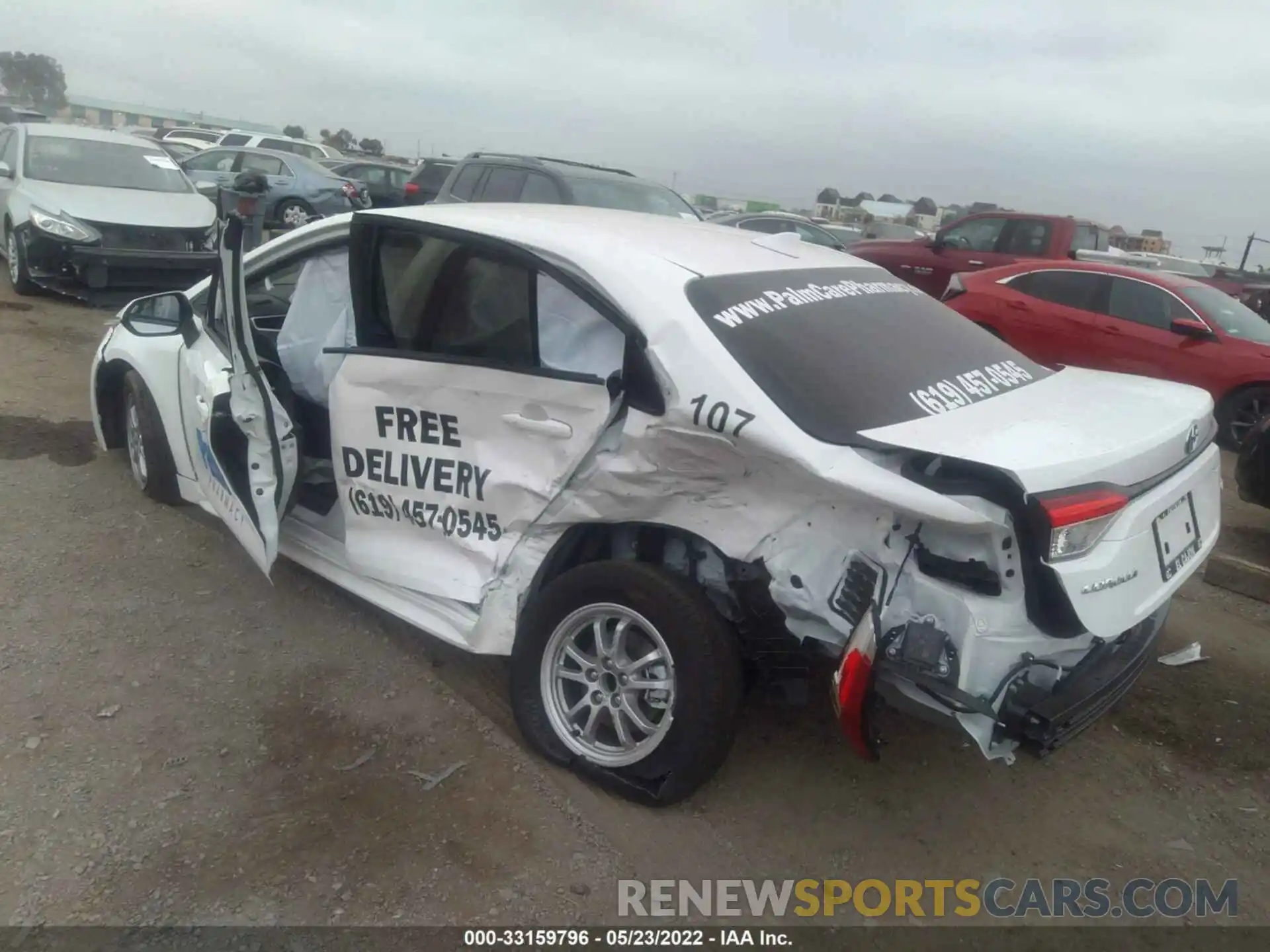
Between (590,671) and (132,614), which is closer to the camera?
(590,671)

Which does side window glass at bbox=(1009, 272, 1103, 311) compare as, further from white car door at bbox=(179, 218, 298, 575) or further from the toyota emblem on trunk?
white car door at bbox=(179, 218, 298, 575)

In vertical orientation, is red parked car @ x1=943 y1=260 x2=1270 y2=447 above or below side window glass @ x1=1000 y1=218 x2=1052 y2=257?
below

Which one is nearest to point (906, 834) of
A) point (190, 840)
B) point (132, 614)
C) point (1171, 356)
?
point (190, 840)

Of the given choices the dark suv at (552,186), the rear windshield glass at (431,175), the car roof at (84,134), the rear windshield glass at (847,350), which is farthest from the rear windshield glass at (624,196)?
the rear windshield glass at (847,350)

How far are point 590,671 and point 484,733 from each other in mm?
535

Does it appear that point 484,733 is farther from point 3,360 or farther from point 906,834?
point 3,360

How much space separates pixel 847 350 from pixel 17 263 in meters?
9.47

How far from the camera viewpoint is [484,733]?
3.24 meters

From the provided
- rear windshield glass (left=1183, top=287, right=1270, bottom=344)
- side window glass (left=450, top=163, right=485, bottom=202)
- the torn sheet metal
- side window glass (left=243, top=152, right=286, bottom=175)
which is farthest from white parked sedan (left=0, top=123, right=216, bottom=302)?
rear windshield glass (left=1183, top=287, right=1270, bottom=344)

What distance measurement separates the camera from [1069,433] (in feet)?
8.93

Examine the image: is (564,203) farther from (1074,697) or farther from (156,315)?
(1074,697)

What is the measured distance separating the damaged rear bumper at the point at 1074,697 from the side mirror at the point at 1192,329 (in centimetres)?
649

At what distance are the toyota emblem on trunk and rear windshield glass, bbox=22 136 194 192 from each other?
9.99 meters

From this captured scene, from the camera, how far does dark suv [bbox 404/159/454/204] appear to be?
497 inches
